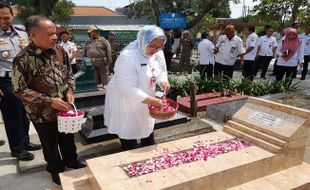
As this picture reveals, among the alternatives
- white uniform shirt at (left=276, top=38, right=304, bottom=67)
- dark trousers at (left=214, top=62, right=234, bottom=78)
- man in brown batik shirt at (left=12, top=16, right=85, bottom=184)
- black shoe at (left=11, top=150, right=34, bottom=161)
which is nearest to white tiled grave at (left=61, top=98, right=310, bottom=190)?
man in brown batik shirt at (left=12, top=16, right=85, bottom=184)

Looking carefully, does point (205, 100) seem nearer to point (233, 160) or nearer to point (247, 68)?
point (247, 68)

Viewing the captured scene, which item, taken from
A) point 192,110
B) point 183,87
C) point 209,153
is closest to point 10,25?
point 209,153

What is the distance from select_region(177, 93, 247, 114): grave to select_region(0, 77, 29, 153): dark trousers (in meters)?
2.90

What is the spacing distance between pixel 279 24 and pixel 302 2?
416 cm

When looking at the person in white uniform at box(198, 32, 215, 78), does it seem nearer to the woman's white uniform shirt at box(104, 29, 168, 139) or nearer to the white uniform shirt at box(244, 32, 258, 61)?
the white uniform shirt at box(244, 32, 258, 61)

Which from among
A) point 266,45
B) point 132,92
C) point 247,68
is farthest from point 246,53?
point 132,92

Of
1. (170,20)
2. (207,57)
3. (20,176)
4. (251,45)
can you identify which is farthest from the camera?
(170,20)

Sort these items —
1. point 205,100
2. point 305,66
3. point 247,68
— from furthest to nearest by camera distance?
point 305,66
point 247,68
point 205,100

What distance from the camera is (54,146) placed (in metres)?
3.02

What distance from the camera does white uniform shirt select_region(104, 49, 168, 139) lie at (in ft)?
9.11

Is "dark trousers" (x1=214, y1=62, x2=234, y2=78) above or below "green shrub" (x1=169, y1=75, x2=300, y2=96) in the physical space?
above

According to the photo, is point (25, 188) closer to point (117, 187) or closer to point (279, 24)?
point (117, 187)

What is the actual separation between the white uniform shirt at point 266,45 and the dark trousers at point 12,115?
26.3ft

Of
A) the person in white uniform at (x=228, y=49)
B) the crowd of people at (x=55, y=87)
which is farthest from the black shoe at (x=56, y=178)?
the person in white uniform at (x=228, y=49)
